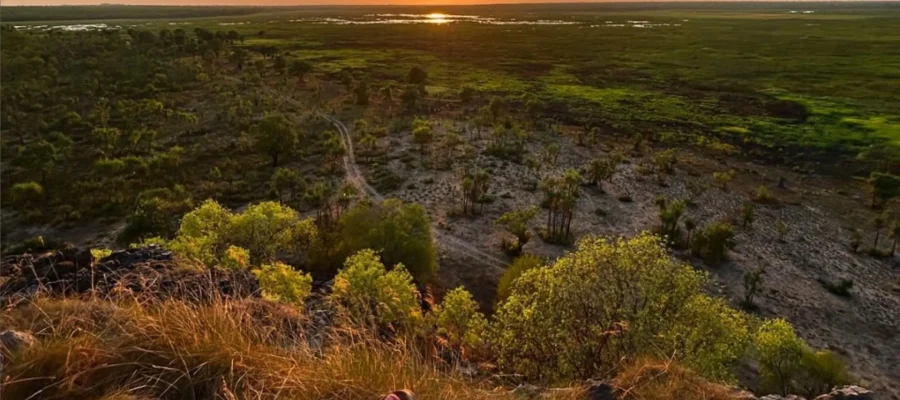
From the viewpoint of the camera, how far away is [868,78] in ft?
422

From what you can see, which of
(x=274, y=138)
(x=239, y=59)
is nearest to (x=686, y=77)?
(x=239, y=59)

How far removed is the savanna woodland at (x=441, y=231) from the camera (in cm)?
884

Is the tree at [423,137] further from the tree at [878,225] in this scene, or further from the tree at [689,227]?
the tree at [878,225]

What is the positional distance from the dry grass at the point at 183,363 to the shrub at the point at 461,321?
15.5 meters

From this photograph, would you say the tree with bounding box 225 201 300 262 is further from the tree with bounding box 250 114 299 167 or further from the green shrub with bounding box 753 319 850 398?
the tree with bounding box 250 114 299 167

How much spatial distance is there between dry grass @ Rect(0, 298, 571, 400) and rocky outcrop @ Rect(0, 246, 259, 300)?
1586 millimetres

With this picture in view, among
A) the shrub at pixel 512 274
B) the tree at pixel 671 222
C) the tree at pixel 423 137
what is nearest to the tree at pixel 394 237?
the shrub at pixel 512 274

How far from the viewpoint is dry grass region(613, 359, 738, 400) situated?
912 centimetres

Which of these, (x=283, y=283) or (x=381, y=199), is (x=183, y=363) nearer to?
(x=283, y=283)

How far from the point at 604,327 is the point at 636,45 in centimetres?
19272

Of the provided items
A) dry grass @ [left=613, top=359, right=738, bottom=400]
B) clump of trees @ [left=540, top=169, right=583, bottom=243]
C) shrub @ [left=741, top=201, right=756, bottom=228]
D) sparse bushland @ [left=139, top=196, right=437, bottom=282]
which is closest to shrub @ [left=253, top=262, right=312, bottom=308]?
sparse bushland @ [left=139, top=196, right=437, bottom=282]

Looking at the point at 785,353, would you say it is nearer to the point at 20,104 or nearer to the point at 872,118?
the point at 872,118

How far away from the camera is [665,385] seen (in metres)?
9.34

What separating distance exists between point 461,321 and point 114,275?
15231 mm
